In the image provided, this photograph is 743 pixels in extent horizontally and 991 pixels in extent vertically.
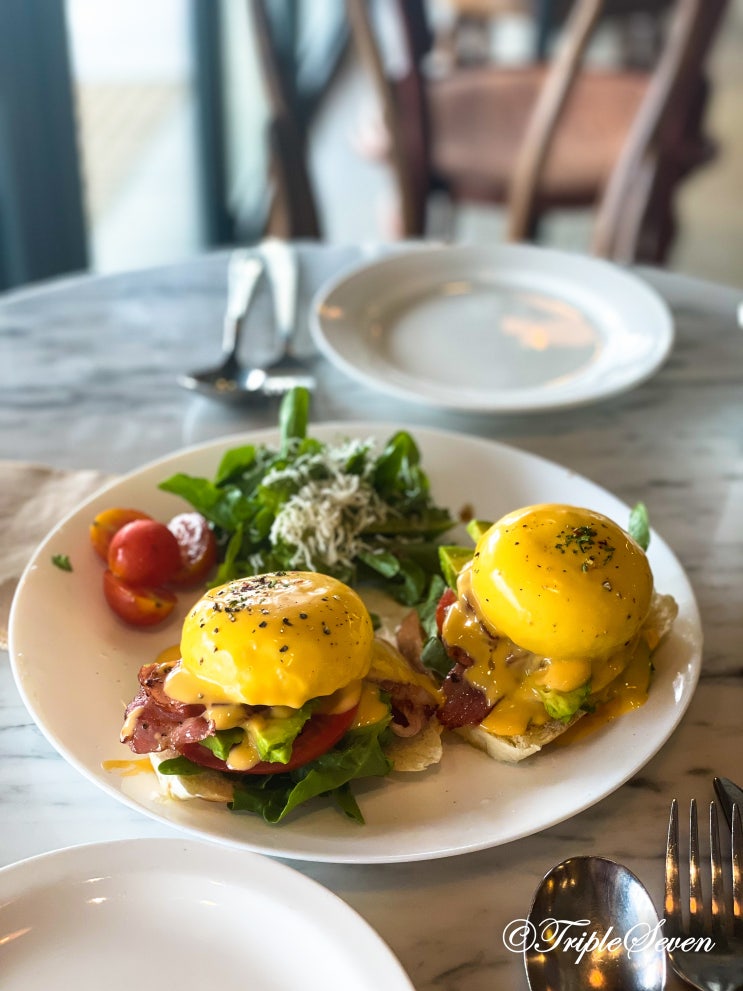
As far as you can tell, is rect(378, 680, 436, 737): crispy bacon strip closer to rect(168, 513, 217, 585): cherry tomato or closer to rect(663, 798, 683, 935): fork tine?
rect(663, 798, 683, 935): fork tine

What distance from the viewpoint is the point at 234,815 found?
112 centimetres

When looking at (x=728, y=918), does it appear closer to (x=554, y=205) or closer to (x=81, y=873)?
(x=81, y=873)

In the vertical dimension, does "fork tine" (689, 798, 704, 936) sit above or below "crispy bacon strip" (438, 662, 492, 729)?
below

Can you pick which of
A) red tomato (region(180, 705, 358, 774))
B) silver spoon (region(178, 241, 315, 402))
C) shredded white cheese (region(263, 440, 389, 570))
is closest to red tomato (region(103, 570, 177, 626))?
shredded white cheese (region(263, 440, 389, 570))

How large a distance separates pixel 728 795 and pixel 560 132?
340 centimetres

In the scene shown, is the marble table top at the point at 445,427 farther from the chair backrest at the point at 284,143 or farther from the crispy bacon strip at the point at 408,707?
the chair backrest at the point at 284,143

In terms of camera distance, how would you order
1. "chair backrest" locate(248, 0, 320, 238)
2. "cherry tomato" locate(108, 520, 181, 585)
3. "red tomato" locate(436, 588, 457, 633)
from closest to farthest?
"red tomato" locate(436, 588, 457, 633), "cherry tomato" locate(108, 520, 181, 585), "chair backrest" locate(248, 0, 320, 238)

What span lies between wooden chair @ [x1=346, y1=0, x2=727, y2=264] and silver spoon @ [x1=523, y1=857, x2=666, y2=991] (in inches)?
115

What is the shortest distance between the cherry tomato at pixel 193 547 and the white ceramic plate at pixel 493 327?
20.9 inches

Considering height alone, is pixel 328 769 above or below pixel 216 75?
below

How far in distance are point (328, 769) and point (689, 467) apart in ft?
3.64

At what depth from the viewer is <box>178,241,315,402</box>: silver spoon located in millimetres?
2020

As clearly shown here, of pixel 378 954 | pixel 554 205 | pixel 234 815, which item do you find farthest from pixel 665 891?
pixel 554 205

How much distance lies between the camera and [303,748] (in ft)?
3.68
